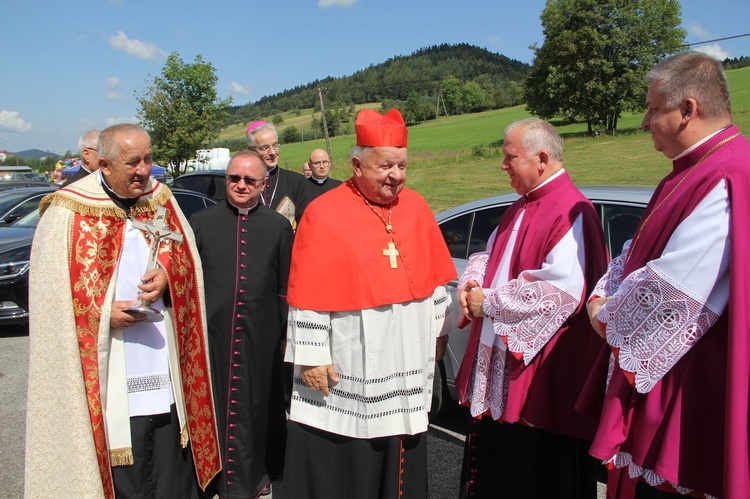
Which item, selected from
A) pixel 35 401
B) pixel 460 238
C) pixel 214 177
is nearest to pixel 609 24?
pixel 214 177

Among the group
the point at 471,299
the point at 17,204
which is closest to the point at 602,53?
the point at 17,204

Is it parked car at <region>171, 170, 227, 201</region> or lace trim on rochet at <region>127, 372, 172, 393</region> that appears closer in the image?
lace trim on rochet at <region>127, 372, 172, 393</region>

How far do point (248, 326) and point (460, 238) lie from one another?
1.93 metres

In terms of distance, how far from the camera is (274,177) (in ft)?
17.9

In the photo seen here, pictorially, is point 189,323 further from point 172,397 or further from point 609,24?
point 609,24

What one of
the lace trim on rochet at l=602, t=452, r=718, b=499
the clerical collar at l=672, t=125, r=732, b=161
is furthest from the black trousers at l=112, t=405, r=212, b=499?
the clerical collar at l=672, t=125, r=732, b=161

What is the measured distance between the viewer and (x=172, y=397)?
299cm

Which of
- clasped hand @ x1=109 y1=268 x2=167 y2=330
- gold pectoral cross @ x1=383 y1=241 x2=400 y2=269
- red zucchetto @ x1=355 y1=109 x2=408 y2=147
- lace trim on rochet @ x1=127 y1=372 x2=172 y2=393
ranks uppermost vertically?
red zucchetto @ x1=355 y1=109 x2=408 y2=147

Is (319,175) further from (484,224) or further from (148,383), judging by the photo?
(148,383)

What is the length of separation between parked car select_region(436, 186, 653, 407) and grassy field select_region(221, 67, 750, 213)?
40.5 ft

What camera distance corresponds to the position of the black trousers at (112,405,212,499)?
287cm

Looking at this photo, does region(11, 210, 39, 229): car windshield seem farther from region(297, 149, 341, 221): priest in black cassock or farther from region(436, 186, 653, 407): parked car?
region(436, 186, 653, 407): parked car

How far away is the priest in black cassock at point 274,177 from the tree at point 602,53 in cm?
4102

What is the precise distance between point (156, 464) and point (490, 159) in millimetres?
29760
